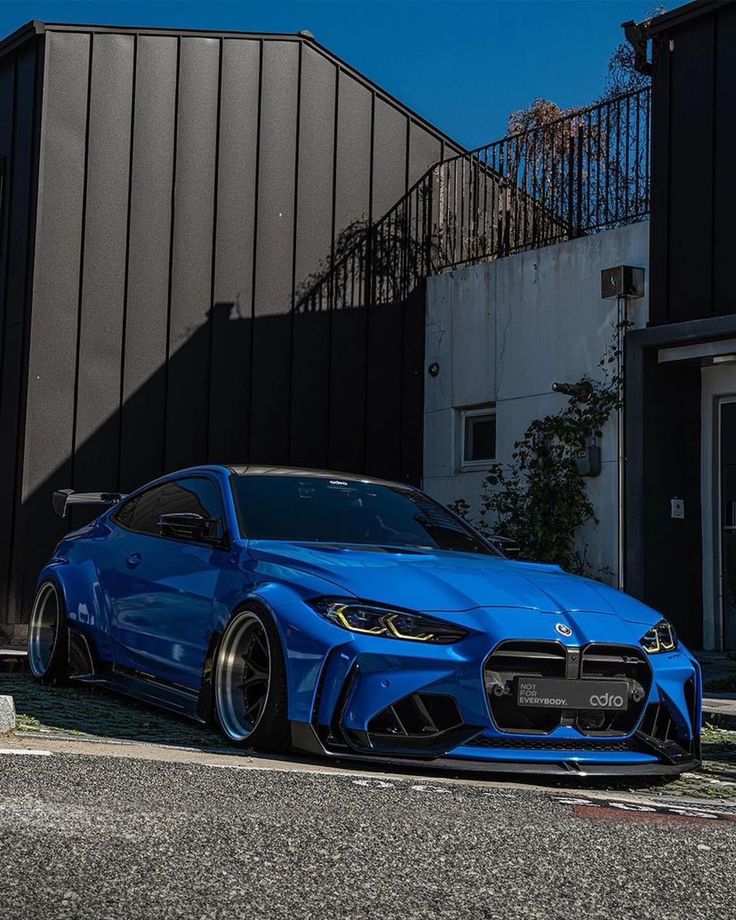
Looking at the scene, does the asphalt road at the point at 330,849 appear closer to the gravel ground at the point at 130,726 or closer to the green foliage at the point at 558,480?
the gravel ground at the point at 130,726

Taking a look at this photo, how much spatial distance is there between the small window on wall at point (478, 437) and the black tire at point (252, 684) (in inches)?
339

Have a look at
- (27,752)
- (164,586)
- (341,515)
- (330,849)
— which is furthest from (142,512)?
(330,849)

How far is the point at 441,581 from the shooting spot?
6105 millimetres

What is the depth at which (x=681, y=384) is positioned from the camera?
13.0 m

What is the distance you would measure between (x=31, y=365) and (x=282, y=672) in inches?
339

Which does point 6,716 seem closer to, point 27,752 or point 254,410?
point 27,752

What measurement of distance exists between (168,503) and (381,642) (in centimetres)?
257

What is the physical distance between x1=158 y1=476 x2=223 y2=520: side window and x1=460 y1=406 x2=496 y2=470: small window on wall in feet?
23.6

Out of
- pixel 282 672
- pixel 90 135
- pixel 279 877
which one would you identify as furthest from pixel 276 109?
pixel 279 877

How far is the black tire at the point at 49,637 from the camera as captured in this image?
27.7 feet

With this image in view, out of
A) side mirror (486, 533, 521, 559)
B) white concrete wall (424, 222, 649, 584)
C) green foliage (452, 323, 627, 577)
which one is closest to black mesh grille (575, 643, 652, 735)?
side mirror (486, 533, 521, 559)

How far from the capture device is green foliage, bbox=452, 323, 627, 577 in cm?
1330

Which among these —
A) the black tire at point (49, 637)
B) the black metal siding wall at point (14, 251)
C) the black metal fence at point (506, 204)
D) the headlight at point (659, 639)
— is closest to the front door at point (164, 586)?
the black tire at point (49, 637)

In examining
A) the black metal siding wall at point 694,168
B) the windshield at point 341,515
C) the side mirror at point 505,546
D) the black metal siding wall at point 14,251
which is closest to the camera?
the windshield at point 341,515
